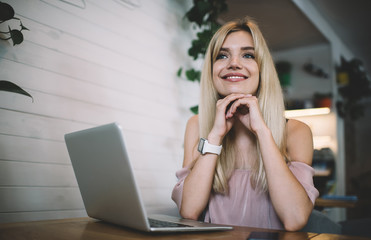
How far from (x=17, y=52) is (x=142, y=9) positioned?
1039 millimetres

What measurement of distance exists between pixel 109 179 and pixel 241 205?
0.76m

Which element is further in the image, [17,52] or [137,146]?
[137,146]


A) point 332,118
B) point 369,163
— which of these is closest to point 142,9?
point 332,118

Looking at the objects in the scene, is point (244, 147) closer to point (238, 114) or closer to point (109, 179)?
point (238, 114)

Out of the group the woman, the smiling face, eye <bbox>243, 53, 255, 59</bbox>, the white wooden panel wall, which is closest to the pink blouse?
the woman

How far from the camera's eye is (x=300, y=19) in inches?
161

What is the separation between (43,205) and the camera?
4.87 feet

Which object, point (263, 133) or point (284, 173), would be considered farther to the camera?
point (263, 133)

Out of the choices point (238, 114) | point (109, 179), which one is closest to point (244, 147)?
point (238, 114)

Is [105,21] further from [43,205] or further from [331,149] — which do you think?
[331,149]

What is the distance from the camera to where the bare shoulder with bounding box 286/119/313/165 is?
1.32 metres

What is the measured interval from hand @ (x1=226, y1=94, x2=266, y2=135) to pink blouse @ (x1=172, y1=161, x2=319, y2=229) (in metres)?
0.23

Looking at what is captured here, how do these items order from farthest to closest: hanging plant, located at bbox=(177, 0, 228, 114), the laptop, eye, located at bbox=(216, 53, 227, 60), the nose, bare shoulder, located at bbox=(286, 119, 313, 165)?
1. hanging plant, located at bbox=(177, 0, 228, 114)
2. eye, located at bbox=(216, 53, 227, 60)
3. the nose
4. bare shoulder, located at bbox=(286, 119, 313, 165)
5. the laptop

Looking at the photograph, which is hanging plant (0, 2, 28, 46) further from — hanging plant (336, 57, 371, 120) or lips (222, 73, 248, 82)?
hanging plant (336, 57, 371, 120)
